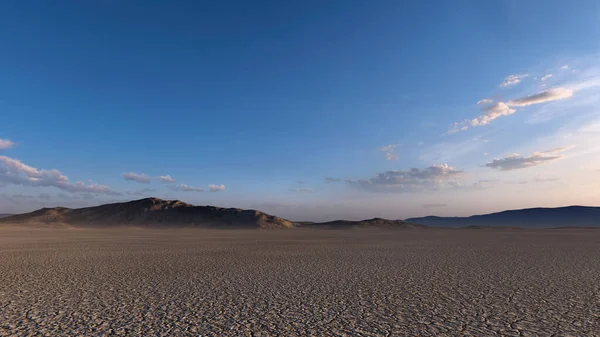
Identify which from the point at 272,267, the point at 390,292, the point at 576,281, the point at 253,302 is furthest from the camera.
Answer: the point at 272,267

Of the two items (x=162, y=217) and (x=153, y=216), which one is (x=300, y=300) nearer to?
(x=162, y=217)

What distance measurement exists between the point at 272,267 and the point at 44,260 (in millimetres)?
11166

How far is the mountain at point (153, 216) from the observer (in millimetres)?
93000

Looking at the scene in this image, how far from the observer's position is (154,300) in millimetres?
8773

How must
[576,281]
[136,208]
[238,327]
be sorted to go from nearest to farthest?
[238,327] < [576,281] < [136,208]

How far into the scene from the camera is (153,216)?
9825 centimetres

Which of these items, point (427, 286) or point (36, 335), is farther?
point (427, 286)

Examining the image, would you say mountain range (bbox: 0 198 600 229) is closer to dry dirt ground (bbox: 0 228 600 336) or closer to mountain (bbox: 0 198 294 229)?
mountain (bbox: 0 198 294 229)

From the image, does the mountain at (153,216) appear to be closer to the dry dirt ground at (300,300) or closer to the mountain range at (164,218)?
the mountain range at (164,218)

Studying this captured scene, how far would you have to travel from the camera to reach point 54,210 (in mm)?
107438

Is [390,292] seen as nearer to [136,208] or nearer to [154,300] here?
[154,300]

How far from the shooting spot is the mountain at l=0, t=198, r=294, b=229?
93000 millimetres

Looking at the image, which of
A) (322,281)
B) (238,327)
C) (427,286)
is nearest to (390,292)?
(427,286)

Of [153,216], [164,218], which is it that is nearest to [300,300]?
[164,218]
